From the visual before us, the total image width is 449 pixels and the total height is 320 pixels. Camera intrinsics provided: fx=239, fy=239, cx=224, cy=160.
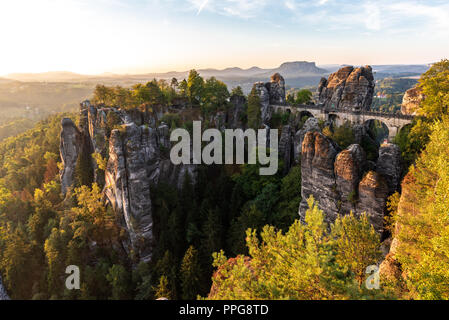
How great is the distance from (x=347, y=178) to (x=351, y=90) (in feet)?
92.4

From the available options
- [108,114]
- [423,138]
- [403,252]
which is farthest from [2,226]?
[423,138]

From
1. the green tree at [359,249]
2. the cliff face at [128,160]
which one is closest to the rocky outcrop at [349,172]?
the green tree at [359,249]

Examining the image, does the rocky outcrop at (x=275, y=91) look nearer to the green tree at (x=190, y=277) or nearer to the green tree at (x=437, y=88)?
the green tree at (x=437, y=88)

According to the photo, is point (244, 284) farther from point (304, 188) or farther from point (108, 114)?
point (108, 114)

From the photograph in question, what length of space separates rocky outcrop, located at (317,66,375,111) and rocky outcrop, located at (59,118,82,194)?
4687cm

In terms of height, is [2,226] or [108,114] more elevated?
[108,114]

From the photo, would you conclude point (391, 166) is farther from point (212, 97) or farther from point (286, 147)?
point (212, 97)

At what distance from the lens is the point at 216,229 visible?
3069cm

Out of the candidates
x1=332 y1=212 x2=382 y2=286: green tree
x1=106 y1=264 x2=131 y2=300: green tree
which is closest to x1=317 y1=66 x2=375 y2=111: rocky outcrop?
x1=332 y1=212 x2=382 y2=286: green tree

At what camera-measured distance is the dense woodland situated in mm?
10828

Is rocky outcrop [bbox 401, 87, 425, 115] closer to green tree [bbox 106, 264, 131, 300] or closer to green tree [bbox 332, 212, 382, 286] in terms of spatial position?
green tree [bbox 332, 212, 382, 286]

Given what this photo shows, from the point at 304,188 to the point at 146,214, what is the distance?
21.9 metres

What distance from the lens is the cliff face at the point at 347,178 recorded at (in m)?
20.0

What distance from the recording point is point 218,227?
102ft
